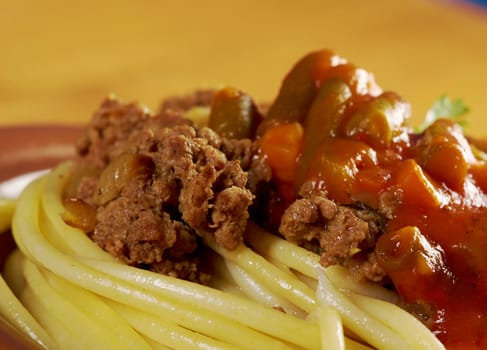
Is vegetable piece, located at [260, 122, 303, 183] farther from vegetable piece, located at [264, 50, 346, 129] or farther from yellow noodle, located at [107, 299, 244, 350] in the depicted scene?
yellow noodle, located at [107, 299, 244, 350]

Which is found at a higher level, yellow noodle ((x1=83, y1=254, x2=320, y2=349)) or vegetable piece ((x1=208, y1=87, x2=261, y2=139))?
vegetable piece ((x1=208, y1=87, x2=261, y2=139))

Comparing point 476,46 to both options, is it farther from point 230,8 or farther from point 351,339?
point 351,339

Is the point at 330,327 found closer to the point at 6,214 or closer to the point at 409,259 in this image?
the point at 409,259

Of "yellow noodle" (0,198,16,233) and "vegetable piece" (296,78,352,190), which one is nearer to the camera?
"vegetable piece" (296,78,352,190)

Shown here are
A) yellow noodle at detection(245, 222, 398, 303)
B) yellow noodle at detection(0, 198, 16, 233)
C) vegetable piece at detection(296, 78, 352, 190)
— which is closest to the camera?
yellow noodle at detection(245, 222, 398, 303)

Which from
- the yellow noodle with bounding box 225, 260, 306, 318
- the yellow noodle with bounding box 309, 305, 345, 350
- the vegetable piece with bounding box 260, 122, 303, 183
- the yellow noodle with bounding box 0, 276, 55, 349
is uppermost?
the vegetable piece with bounding box 260, 122, 303, 183

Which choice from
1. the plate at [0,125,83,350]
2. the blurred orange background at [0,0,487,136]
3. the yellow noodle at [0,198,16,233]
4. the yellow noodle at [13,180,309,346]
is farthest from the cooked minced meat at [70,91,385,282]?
the blurred orange background at [0,0,487,136]

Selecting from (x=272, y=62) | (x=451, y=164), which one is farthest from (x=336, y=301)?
(x=272, y=62)

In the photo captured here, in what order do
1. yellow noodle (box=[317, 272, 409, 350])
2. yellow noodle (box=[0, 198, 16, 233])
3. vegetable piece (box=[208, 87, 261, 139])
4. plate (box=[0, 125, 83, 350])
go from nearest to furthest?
yellow noodle (box=[317, 272, 409, 350]) → vegetable piece (box=[208, 87, 261, 139]) → yellow noodle (box=[0, 198, 16, 233]) → plate (box=[0, 125, 83, 350])
